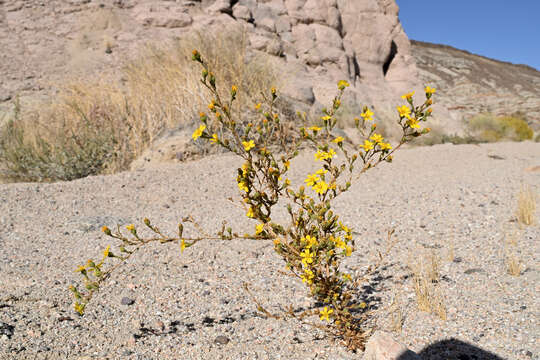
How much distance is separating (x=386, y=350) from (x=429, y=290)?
26.3 inches

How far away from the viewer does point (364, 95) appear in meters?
9.95

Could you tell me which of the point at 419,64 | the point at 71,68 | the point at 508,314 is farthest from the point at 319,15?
the point at 419,64

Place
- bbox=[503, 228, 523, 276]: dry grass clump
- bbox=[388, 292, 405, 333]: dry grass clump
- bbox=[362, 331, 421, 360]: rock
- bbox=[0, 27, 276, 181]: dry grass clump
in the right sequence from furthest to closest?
bbox=[0, 27, 276, 181]: dry grass clump, bbox=[503, 228, 523, 276]: dry grass clump, bbox=[388, 292, 405, 333]: dry grass clump, bbox=[362, 331, 421, 360]: rock

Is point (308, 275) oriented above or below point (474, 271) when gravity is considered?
above

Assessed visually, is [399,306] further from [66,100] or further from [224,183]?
[66,100]

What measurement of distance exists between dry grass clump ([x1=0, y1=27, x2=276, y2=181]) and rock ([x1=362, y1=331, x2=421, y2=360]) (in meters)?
4.29

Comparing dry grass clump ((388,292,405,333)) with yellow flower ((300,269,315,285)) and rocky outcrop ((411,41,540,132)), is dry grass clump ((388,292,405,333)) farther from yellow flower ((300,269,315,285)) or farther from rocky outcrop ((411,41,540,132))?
rocky outcrop ((411,41,540,132))

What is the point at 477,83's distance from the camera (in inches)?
976

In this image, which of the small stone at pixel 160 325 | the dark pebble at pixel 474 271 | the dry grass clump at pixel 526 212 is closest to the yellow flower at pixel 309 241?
the small stone at pixel 160 325

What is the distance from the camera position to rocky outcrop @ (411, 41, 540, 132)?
1711cm

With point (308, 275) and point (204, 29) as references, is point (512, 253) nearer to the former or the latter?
point (308, 275)

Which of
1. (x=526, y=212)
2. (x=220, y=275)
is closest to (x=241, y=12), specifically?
(x=526, y=212)

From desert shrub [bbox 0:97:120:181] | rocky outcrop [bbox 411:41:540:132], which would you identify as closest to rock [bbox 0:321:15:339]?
desert shrub [bbox 0:97:120:181]

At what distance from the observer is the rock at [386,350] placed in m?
1.31
